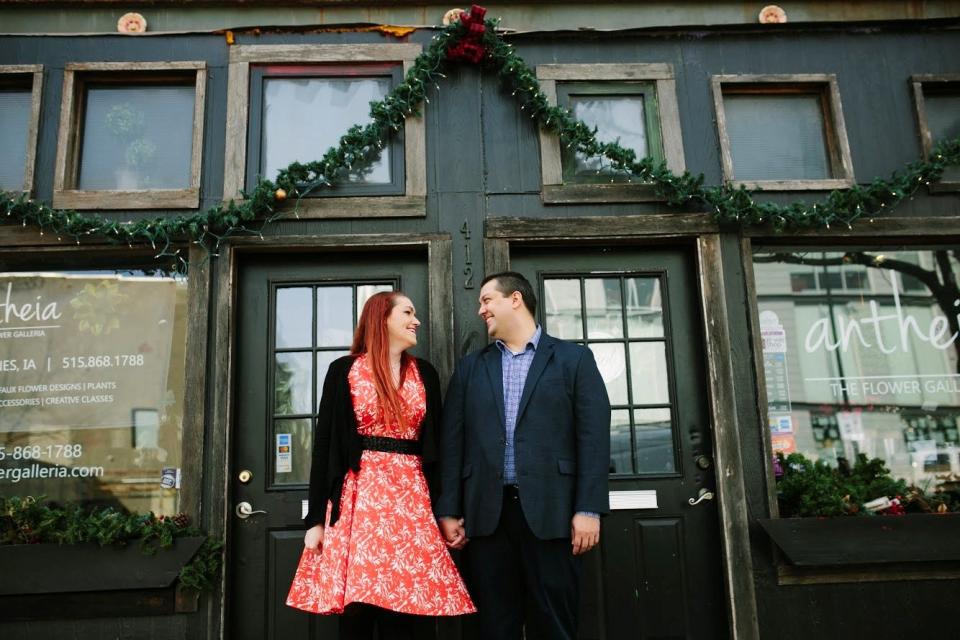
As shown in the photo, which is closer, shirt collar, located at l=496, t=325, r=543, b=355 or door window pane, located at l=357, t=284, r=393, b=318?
shirt collar, located at l=496, t=325, r=543, b=355

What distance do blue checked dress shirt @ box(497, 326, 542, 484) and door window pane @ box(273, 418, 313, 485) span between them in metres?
1.35

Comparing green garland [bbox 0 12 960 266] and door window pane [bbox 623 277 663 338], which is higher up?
green garland [bbox 0 12 960 266]

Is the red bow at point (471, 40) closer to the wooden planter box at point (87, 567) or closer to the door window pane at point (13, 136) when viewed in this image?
the door window pane at point (13, 136)

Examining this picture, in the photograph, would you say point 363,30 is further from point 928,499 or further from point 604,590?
point 928,499

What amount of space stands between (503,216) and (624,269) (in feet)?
2.63

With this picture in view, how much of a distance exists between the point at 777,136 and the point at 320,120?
2801 millimetres

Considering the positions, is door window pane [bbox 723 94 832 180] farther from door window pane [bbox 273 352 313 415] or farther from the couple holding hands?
door window pane [bbox 273 352 313 415]

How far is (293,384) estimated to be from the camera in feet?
14.6

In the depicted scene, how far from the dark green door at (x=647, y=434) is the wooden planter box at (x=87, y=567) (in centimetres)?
219

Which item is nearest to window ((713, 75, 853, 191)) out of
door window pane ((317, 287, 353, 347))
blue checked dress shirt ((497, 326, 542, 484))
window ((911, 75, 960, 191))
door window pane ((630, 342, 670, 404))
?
window ((911, 75, 960, 191))

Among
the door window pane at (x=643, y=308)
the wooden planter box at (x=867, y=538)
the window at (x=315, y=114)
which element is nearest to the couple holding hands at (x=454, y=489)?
the door window pane at (x=643, y=308)

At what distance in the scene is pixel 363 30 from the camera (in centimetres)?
469

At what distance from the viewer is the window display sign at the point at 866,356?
462cm

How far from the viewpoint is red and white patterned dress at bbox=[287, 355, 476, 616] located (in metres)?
3.29
